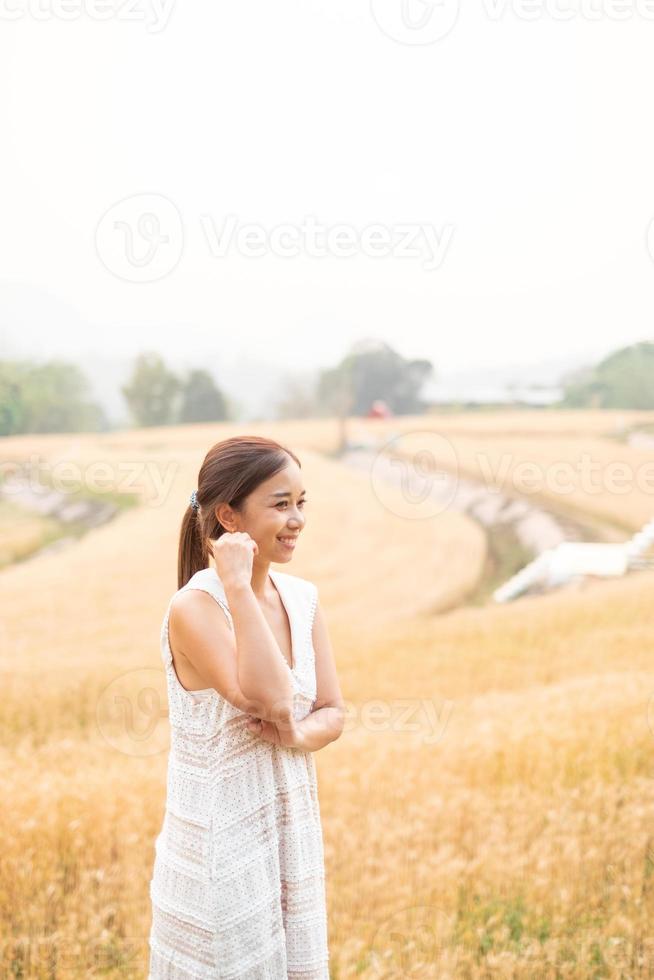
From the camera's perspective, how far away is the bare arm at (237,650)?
1.51 metres

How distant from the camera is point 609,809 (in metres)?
3.10

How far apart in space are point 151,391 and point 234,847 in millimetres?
1986

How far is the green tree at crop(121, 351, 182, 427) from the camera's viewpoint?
3.33 m

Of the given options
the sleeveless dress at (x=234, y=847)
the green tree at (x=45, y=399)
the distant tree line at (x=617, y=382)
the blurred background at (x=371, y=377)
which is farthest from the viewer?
the distant tree line at (x=617, y=382)

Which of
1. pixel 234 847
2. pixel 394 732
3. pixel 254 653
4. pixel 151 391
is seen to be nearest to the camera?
pixel 254 653

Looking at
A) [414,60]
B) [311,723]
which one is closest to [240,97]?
[414,60]

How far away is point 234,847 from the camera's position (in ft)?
5.33

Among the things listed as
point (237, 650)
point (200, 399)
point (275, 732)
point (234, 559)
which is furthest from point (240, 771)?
point (200, 399)

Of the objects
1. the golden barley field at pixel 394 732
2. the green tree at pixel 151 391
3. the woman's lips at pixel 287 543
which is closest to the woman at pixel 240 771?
the woman's lips at pixel 287 543

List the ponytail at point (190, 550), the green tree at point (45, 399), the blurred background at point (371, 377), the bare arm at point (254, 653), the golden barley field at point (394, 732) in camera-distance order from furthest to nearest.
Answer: the green tree at point (45, 399) < the blurred background at point (371, 377) < the golden barley field at point (394, 732) < the ponytail at point (190, 550) < the bare arm at point (254, 653)

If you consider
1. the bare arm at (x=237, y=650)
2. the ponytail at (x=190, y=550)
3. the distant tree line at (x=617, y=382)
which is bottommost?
the bare arm at (x=237, y=650)

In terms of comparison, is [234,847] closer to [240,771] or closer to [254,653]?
[240,771]

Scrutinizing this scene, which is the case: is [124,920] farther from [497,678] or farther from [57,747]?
[497,678]

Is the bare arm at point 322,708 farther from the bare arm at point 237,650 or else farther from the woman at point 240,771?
the bare arm at point 237,650
